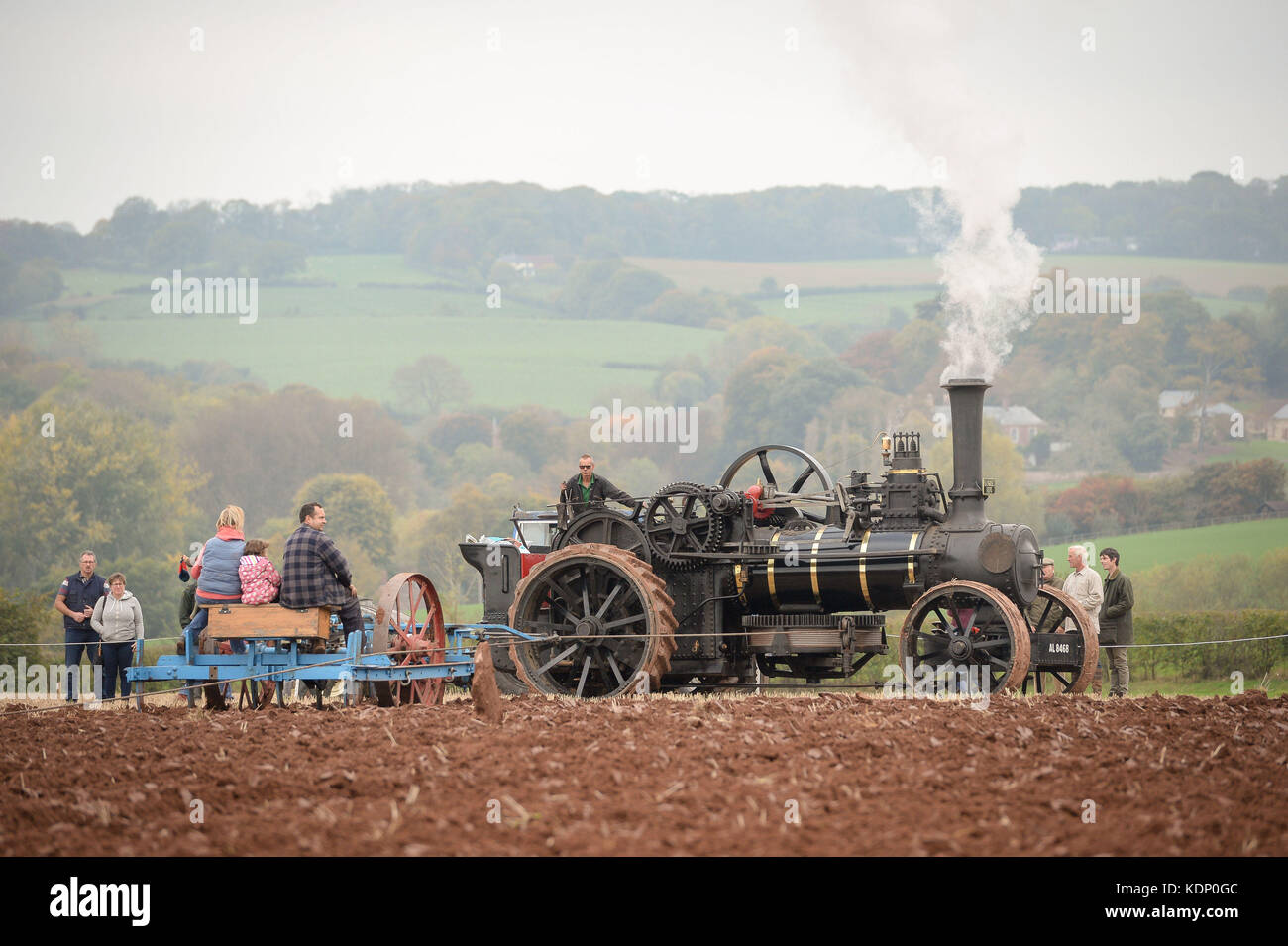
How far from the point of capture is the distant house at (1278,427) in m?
71.2

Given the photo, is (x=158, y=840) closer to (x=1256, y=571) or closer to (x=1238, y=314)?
(x=1256, y=571)

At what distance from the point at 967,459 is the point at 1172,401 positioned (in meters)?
67.4

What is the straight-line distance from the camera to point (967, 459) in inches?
508

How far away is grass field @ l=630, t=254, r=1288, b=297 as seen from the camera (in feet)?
288

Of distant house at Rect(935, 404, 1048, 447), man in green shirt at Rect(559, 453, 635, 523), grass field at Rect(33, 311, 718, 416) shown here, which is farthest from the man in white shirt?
grass field at Rect(33, 311, 718, 416)

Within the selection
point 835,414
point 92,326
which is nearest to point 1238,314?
point 835,414

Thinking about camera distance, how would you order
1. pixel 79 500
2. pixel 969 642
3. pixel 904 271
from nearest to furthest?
pixel 969 642, pixel 79 500, pixel 904 271

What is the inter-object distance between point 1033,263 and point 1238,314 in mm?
60671

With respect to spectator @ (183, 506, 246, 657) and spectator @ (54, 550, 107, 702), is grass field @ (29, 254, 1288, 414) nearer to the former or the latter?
spectator @ (54, 550, 107, 702)

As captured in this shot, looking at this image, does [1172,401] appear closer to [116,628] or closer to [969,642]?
[969,642]

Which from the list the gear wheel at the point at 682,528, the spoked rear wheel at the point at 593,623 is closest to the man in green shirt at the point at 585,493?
the gear wheel at the point at 682,528

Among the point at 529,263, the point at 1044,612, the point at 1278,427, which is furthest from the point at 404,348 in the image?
the point at 1044,612

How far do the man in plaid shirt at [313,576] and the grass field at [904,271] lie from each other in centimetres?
8104

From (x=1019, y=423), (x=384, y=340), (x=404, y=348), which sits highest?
(x=384, y=340)
